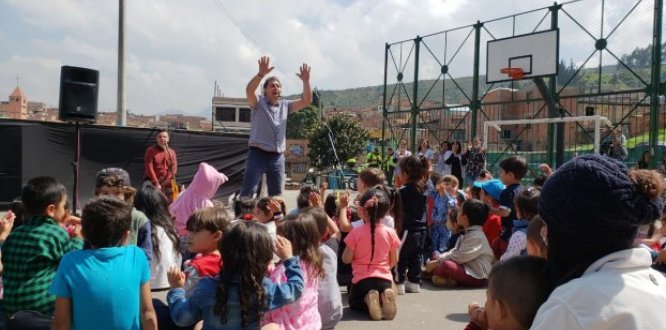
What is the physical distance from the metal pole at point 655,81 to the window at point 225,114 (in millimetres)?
56594

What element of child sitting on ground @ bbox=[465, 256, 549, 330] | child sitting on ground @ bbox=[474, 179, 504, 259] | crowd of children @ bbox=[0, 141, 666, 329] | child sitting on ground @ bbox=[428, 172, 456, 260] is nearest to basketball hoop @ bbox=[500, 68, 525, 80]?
crowd of children @ bbox=[0, 141, 666, 329]

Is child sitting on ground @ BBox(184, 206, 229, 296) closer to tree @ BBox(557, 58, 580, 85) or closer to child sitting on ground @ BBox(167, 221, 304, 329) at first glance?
child sitting on ground @ BBox(167, 221, 304, 329)

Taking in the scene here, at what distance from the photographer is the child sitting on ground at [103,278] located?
8.73 feet

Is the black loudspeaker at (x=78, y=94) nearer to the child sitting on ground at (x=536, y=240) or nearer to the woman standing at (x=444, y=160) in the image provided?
the woman standing at (x=444, y=160)

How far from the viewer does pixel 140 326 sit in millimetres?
2877

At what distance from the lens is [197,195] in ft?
18.4

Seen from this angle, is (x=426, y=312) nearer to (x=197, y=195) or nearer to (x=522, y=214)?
(x=522, y=214)

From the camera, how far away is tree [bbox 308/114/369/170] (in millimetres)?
40344

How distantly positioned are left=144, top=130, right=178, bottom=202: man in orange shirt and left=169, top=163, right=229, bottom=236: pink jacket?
196 cm

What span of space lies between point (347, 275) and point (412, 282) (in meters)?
0.69

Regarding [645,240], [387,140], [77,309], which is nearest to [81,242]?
[77,309]

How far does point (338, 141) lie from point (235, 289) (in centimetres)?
3968

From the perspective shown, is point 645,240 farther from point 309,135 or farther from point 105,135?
point 309,135

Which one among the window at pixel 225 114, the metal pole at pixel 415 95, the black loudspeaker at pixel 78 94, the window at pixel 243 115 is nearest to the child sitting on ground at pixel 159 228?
the black loudspeaker at pixel 78 94
